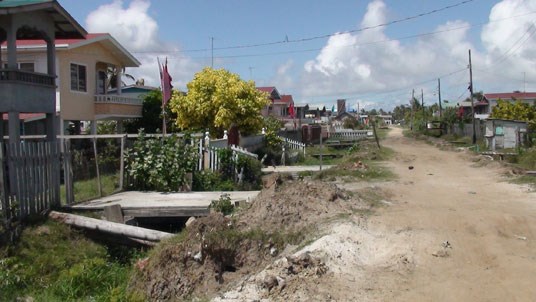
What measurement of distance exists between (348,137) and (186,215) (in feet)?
156

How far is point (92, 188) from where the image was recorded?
50.6ft

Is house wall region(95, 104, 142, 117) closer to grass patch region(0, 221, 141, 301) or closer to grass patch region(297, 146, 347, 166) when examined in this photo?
grass patch region(297, 146, 347, 166)

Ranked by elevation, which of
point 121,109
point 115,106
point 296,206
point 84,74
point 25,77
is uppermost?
point 84,74

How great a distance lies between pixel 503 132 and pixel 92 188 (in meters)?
25.2

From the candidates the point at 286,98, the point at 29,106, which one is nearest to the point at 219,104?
the point at 29,106

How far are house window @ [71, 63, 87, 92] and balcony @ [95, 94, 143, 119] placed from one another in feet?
2.98

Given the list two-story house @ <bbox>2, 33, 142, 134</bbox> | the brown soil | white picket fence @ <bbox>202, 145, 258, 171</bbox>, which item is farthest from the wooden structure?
white picket fence @ <bbox>202, 145, 258, 171</bbox>

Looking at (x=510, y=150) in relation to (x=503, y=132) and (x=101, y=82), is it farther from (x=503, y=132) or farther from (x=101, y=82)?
(x=101, y=82)

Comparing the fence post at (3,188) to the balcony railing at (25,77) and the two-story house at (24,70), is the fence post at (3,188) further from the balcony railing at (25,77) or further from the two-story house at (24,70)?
the balcony railing at (25,77)

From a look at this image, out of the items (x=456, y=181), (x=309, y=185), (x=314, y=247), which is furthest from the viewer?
(x=456, y=181)

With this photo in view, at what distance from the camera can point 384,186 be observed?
15.8 metres

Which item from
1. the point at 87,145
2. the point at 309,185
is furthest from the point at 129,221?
the point at 87,145

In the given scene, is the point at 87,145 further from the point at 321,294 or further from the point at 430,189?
the point at 321,294

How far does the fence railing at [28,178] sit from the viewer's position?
32.5 feet
